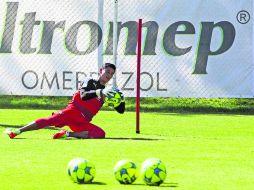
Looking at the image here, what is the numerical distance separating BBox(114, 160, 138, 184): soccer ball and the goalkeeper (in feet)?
18.4

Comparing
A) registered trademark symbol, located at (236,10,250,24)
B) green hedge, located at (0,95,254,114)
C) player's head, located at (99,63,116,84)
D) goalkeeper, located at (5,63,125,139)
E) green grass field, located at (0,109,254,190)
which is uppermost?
registered trademark symbol, located at (236,10,250,24)

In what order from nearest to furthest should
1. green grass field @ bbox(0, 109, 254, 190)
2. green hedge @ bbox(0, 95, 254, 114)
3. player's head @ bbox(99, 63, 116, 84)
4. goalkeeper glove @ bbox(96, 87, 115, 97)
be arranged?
green grass field @ bbox(0, 109, 254, 190), goalkeeper glove @ bbox(96, 87, 115, 97), player's head @ bbox(99, 63, 116, 84), green hedge @ bbox(0, 95, 254, 114)

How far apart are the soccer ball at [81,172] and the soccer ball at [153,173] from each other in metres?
0.53

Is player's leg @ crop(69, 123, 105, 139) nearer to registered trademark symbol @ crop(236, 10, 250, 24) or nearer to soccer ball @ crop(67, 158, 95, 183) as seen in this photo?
soccer ball @ crop(67, 158, 95, 183)

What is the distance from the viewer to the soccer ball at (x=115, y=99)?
15.2 m

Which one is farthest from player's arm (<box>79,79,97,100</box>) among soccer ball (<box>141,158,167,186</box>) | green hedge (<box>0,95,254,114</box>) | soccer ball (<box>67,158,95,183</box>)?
green hedge (<box>0,95,254,114</box>)

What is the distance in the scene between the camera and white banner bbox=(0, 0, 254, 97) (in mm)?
21000

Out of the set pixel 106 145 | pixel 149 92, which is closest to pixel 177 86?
pixel 149 92

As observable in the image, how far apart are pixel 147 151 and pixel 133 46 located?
27.0 ft

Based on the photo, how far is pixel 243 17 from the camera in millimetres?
21016

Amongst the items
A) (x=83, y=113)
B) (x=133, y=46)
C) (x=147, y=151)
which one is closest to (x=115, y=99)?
(x=83, y=113)

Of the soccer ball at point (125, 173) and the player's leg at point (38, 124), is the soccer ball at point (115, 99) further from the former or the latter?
the soccer ball at point (125, 173)

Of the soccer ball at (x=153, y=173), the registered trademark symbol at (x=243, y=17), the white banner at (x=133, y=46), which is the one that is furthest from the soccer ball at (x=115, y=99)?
the registered trademark symbol at (x=243, y=17)

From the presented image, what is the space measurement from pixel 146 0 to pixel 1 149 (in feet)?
29.3
